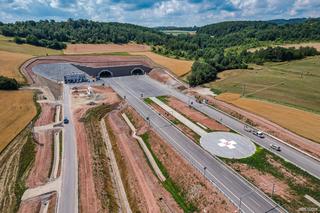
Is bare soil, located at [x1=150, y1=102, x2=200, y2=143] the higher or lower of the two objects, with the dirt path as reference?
higher

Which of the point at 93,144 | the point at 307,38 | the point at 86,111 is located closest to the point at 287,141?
the point at 93,144

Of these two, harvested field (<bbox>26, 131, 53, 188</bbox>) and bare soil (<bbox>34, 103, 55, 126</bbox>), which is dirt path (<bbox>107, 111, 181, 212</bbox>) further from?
bare soil (<bbox>34, 103, 55, 126</bbox>)

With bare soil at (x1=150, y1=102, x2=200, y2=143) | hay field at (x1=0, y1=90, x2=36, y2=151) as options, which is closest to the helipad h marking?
bare soil at (x1=150, y1=102, x2=200, y2=143)

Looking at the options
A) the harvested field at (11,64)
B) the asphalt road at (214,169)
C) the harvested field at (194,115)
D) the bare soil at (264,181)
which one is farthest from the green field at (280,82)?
the harvested field at (11,64)

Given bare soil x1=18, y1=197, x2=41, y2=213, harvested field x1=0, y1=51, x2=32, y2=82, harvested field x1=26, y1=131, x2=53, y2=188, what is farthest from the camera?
harvested field x1=0, y1=51, x2=32, y2=82

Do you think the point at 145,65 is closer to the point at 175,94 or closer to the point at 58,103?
the point at 175,94

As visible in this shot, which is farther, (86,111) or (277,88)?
(277,88)
